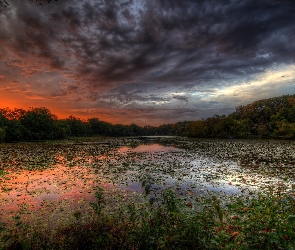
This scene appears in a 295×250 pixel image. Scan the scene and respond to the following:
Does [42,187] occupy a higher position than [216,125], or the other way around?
[216,125]

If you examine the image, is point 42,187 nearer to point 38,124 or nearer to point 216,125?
point 38,124

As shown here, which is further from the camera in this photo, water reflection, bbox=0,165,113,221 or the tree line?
the tree line

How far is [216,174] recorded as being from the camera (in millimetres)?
16391

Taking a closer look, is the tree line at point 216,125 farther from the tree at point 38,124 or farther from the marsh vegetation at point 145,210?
the marsh vegetation at point 145,210


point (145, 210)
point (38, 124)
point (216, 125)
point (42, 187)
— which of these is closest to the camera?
point (145, 210)

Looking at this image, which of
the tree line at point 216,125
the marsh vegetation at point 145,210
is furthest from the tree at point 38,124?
the marsh vegetation at point 145,210

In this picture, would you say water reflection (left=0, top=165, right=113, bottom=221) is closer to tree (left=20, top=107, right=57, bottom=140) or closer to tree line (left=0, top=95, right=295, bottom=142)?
tree line (left=0, top=95, right=295, bottom=142)

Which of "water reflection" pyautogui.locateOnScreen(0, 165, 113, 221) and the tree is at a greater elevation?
the tree

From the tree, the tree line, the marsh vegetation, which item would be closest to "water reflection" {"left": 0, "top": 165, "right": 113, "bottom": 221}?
the marsh vegetation

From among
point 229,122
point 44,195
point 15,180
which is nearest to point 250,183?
point 44,195

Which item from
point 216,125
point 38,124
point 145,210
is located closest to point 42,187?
point 145,210

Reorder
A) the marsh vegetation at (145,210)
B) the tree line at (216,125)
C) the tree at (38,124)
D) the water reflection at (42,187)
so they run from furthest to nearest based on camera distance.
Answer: the tree at (38,124) → the tree line at (216,125) → the water reflection at (42,187) → the marsh vegetation at (145,210)

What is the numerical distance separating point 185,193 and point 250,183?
529 cm

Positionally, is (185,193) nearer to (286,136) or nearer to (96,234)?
(96,234)
